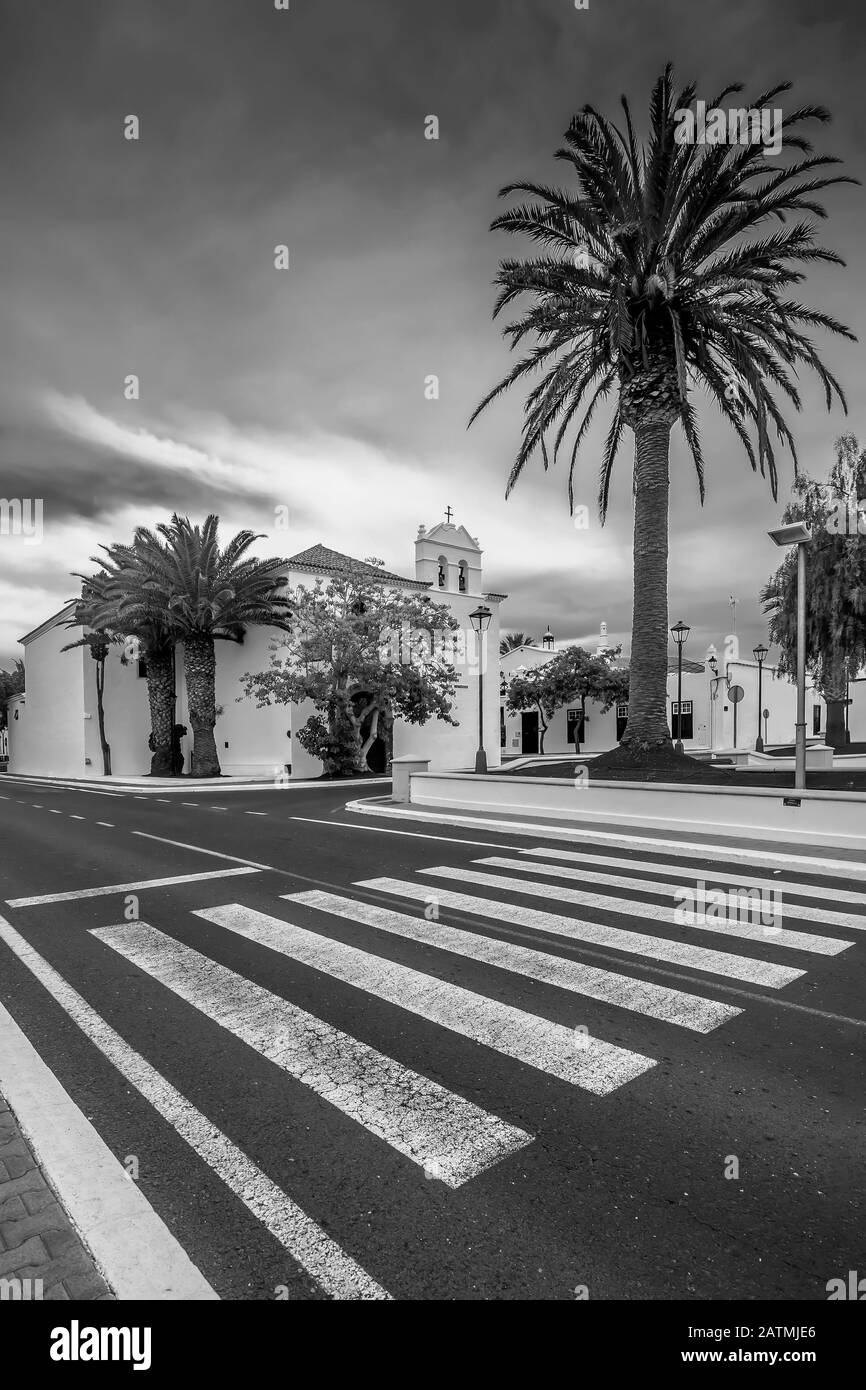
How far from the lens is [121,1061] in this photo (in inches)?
160

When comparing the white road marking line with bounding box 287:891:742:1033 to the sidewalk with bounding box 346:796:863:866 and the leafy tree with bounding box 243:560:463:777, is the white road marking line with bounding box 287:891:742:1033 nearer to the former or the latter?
the sidewalk with bounding box 346:796:863:866

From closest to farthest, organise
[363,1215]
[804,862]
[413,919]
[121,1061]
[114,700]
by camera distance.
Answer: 1. [363,1215]
2. [121,1061]
3. [413,919]
4. [804,862]
5. [114,700]

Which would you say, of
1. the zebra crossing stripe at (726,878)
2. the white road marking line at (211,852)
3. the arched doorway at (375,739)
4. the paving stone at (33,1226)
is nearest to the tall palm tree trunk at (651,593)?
the zebra crossing stripe at (726,878)

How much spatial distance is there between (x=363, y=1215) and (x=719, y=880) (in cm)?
695

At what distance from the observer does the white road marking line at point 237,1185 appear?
2441 millimetres

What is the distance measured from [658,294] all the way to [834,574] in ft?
53.2

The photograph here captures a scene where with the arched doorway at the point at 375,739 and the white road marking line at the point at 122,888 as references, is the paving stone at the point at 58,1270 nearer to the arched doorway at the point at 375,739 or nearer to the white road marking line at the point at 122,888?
the white road marking line at the point at 122,888

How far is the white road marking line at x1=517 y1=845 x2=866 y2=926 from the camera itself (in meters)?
7.65

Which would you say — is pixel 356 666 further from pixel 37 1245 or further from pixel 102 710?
pixel 37 1245

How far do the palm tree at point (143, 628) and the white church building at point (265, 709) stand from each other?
2583 millimetres

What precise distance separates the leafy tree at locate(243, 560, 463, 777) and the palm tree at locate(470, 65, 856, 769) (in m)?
14.3

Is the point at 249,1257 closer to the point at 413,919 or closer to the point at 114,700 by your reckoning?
the point at 413,919

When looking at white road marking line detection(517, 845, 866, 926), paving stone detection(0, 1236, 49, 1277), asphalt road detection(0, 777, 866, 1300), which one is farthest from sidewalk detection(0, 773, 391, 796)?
paving stone detection(0, 1236, 49, 1277)
